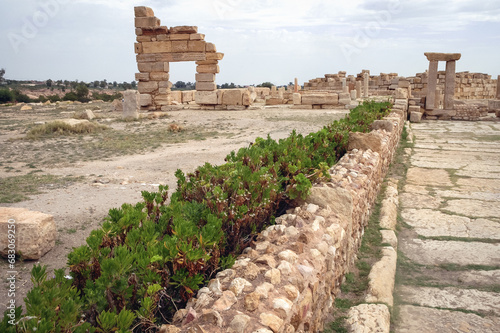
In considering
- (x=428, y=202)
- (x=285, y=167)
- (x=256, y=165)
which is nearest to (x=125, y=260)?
(x=256, y=165)

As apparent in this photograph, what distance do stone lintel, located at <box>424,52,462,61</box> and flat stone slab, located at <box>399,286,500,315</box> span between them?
52.6ft

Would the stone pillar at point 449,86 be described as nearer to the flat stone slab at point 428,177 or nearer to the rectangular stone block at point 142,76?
the flat stone slab at point 428,177

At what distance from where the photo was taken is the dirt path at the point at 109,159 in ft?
→ 15.1

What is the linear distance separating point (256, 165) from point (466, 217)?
3.29 m

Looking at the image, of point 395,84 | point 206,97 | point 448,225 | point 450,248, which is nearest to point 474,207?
point 448,225

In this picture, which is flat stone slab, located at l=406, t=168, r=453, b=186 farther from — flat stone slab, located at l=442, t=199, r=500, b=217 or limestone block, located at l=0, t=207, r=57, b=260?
Result: limestone block, located at l=0, t=207, r=57, b=260

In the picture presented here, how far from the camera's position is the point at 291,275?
8.38 feet

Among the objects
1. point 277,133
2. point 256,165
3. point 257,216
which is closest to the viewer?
point 257,216

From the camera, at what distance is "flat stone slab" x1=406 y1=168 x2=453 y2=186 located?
294 inches

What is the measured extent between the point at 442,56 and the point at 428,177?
463 inches

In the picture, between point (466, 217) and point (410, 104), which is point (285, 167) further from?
point (410, 104)

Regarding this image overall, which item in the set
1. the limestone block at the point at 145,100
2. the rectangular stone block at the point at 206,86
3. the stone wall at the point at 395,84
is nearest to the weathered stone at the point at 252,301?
the rectangular stone block at the point at 206,86

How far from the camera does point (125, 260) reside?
2.05 metres

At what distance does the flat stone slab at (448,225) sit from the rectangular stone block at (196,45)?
14161 mm
